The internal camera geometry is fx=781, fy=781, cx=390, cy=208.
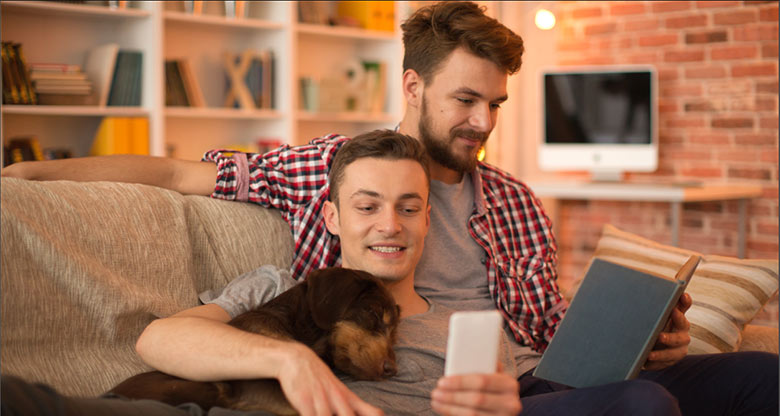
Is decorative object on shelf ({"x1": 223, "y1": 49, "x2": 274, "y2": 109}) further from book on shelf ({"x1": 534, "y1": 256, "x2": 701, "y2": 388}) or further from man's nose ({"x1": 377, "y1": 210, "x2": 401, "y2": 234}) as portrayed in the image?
book on shelf ({"x1": 534, "y1": 256, "x2": 701, "y2": 388})

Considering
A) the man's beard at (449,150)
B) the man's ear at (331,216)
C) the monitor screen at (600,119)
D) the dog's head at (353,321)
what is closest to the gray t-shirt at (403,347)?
the dog's head at (353,321)

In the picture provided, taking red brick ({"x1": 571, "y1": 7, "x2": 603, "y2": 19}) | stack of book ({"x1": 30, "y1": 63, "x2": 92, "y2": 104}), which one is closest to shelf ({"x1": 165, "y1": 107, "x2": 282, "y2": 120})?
stack of book ({"x1": 30, "y1": 63, "x2": 92, "y2": 104})

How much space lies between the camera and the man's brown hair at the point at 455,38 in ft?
6.60

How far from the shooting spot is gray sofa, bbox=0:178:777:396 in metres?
1.45

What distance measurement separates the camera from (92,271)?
1.54m

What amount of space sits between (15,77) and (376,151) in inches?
105

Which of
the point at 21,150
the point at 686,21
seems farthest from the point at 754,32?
the point at 21,150

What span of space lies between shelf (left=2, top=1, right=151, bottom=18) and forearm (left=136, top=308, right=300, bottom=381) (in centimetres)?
283

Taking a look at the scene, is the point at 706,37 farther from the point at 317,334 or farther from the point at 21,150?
the point at 317,334

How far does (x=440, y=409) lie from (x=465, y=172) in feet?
3.41

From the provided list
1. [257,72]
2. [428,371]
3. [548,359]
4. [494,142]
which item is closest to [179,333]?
[428,371]

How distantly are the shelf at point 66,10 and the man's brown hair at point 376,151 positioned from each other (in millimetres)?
2605

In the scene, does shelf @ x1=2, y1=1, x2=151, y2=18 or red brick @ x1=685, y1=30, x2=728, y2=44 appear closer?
shelf @ x1=2, y1=1, x2=151, y2=18

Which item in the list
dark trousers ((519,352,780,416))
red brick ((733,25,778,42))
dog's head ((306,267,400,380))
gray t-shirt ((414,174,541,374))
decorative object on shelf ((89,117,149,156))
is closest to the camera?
dog's head ((306,267,400,380))
